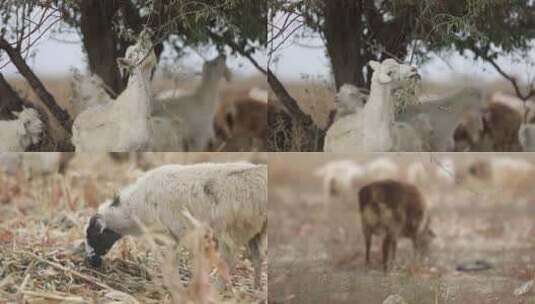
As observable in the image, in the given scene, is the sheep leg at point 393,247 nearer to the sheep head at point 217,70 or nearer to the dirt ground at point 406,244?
the dirt ground at point 406,244

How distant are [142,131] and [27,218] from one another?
97cm

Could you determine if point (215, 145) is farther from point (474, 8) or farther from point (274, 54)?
point (474, 8)

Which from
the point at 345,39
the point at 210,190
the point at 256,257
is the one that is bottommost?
the point at 256,257

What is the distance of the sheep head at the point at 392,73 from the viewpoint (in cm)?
564

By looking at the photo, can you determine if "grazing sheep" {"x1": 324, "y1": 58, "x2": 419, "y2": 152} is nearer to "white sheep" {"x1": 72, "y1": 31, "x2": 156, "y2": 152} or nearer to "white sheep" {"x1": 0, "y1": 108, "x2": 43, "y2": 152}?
"white sheep" {"x1": 72, "y1": 31, "x2": 156, "y2": 152}

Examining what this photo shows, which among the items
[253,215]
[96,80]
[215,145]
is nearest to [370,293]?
[253,215]

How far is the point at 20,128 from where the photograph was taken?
18.9 ft

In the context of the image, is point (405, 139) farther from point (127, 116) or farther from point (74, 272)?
point (74, 272)

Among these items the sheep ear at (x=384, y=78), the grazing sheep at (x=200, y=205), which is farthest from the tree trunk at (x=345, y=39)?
the grazing sheep at (x=200, y=205)

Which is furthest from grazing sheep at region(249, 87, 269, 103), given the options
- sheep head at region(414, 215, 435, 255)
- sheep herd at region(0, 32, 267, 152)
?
sheep head at region(414, 215, 435, 255)

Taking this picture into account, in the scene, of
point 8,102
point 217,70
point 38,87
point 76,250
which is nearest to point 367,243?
point 217,70

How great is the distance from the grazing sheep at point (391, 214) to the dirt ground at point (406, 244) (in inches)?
1.9

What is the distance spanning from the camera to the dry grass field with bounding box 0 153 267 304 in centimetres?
554

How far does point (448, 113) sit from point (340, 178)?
75 cm
